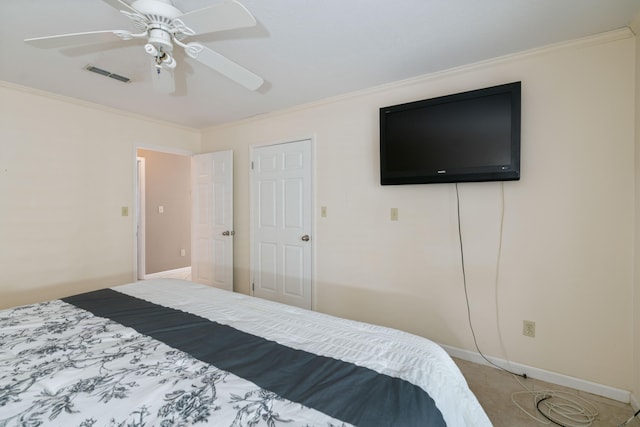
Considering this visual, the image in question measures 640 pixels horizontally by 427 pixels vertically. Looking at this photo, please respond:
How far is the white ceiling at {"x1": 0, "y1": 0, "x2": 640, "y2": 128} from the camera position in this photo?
1.65 m

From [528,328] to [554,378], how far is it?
36 centimetres

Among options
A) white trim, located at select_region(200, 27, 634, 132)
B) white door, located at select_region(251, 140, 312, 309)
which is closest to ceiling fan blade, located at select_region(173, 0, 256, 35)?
white trim, located at select_region(200, 27, 634, 132)

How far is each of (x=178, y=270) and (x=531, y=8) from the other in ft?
18.5

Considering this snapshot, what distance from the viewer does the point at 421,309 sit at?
2.58 meters

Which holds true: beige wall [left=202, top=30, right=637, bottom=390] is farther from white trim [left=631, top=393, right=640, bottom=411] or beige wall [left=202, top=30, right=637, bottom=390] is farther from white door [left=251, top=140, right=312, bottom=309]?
white door [left=251, top=140, right=312, bottom=309]

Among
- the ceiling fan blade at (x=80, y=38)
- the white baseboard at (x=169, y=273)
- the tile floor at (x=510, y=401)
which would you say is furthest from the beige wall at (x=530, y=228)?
the white baseboard at (x=169, y=273)

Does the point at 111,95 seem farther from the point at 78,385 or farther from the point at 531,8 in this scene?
the point at 531,8

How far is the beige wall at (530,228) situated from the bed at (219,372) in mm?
1295

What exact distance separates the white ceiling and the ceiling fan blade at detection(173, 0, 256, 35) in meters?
0.29

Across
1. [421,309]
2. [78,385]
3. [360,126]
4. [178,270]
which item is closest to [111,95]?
[360,126]

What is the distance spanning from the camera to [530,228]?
7.07ft

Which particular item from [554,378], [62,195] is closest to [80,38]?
[62,195]

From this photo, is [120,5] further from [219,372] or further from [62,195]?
[62,195]

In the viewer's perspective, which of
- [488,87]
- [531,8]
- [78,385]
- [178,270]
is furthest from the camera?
[178,270]
